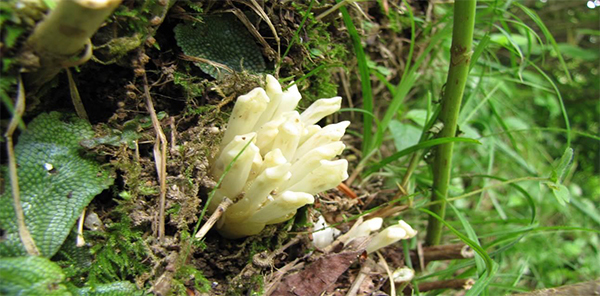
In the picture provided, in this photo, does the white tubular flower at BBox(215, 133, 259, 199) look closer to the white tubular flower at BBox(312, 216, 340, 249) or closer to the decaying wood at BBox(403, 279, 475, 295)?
the white tubular flower at BBox(312, 216, 340, 249)

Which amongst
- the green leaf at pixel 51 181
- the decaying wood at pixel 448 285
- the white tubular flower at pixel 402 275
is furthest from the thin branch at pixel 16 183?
the decaying wood at pixel 448 285

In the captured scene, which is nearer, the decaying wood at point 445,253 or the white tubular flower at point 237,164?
the white tubular flower at point 237,164

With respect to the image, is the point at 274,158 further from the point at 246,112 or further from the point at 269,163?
the point at 246,112

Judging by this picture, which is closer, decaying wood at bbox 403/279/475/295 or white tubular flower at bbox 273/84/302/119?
white tubular flower at bbox 273/84/302/119

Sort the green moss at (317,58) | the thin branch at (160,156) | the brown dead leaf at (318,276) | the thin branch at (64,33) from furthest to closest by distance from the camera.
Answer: the green moss at (317,58) → the brown dead leaf at (318,276) → the thin branch at (160,156) → the thin branch at (64,33)

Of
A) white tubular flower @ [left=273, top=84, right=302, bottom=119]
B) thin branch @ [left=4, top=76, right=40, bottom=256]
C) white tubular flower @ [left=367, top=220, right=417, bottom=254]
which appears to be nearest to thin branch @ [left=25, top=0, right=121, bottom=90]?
thin branch @ [left=4, top=76, right=40, bottom=256]

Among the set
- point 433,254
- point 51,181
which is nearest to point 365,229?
point 433,254

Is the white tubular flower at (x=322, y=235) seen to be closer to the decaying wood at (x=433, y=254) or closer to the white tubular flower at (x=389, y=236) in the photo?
the white tubular flower at (x=389, y=236)
